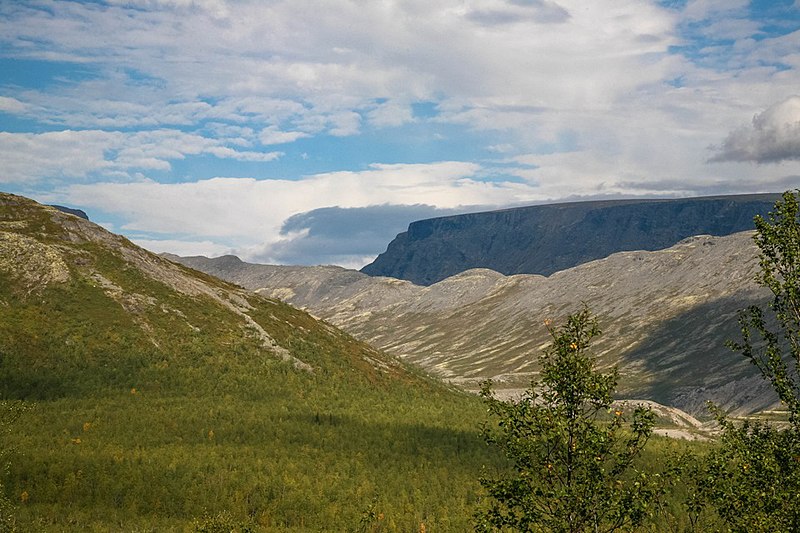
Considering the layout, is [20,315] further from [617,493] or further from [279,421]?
[617,493]

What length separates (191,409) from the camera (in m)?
65.5

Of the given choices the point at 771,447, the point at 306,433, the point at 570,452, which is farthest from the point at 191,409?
the point at 771,447

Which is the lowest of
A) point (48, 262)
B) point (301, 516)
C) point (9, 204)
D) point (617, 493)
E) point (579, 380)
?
point (301, 516)

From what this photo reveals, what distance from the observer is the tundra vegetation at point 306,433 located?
22203 millimetres

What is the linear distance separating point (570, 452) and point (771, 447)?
9.70 m

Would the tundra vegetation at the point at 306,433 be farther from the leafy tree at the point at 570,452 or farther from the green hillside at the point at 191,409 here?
the green hillside at the point at 191,409

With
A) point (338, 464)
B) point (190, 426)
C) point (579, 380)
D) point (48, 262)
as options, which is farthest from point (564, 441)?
point (48, 262)

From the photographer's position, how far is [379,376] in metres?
94.1

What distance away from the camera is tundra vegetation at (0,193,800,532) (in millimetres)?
22203

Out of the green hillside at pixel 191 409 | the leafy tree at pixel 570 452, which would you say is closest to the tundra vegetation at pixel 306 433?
the leafy tree at pixel 570 452

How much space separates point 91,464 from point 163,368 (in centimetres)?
3056

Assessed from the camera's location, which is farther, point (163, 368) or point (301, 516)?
point (163, 368)

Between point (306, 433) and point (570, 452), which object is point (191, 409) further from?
point (570, 452)

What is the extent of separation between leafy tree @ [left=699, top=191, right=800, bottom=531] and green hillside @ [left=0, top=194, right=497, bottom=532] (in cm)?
1933
